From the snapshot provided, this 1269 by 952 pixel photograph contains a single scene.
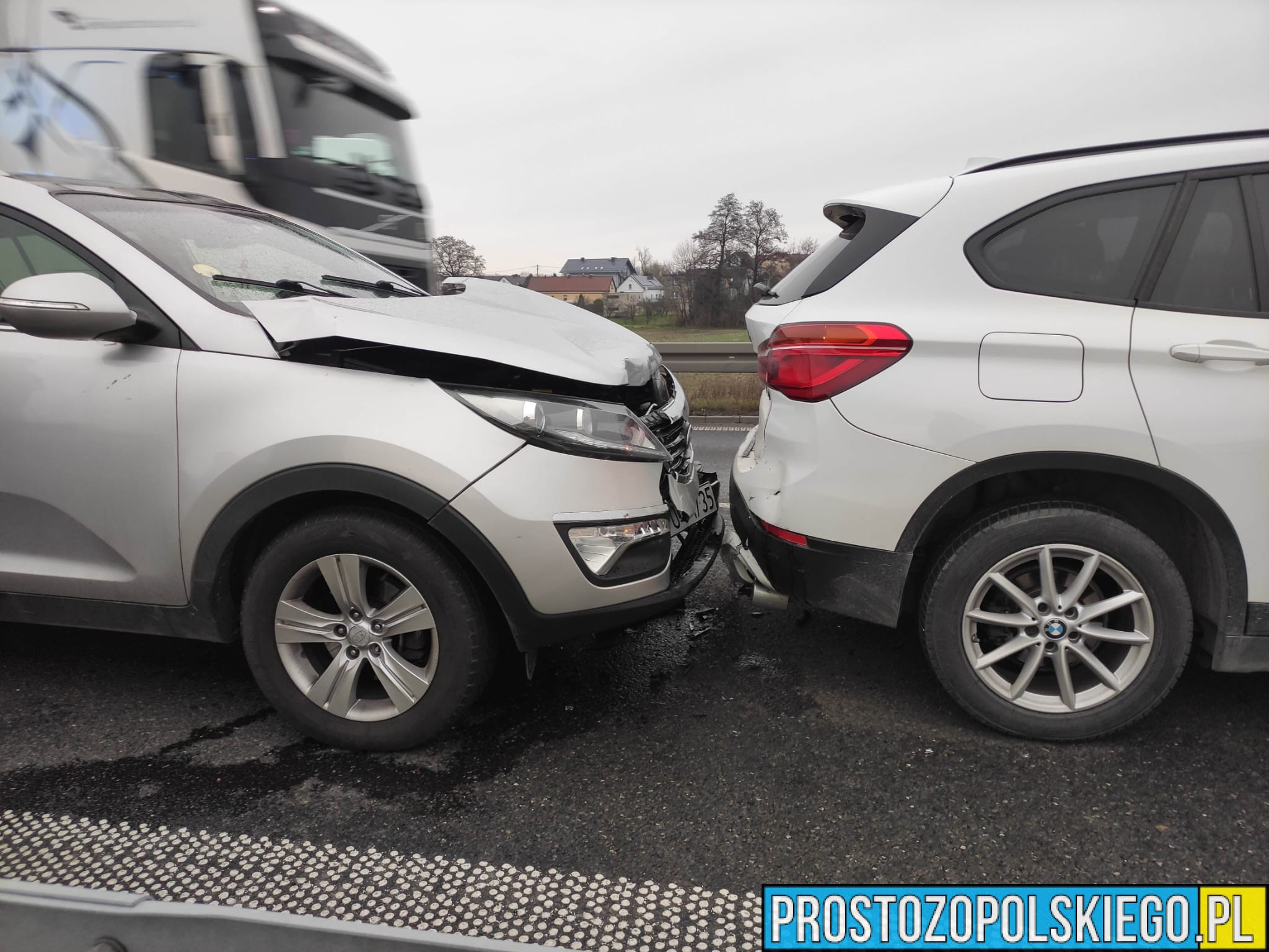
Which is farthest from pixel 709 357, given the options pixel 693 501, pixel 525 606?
pixel 525 606

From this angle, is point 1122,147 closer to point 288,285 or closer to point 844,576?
point 844,576

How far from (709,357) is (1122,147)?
7.65 metres

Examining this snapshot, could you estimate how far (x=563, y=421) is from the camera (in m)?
2.25

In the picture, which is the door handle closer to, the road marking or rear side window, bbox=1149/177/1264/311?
rear side window, bbox=1149/177/1264/311

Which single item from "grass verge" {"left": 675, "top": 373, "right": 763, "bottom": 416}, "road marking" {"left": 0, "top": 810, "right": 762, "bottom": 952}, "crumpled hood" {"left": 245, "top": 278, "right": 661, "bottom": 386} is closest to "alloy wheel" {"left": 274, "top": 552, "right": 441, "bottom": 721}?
"road marking" {"left": 0, "top": 810, "right": 762, "bottom": 952}

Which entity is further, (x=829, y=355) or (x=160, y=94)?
(x=160, y=94)

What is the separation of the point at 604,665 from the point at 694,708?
0.45 meters

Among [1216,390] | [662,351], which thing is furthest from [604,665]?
[662,351]

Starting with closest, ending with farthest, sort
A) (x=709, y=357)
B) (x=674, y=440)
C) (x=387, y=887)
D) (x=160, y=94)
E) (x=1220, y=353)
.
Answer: (x=387, y=887) → (x=1220, y=353) → (x=674, y=440) → (x=160, y=94) → (x=709, y=357)

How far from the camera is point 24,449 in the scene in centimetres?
238


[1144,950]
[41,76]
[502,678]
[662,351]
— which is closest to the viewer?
[1144,950]

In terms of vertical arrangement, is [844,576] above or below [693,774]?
above

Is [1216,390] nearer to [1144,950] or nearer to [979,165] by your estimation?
[979,165]

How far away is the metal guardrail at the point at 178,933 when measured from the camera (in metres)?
1.38
